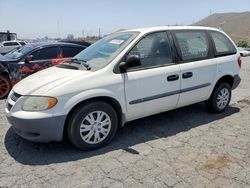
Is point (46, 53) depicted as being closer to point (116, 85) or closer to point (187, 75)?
point (116, 85)

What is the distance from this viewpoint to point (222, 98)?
5.34 m

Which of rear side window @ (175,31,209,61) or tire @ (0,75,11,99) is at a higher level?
rear side window @ (175,31,209,61)

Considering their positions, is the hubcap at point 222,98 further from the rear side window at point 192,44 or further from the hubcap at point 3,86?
the hubcap at point 3,86

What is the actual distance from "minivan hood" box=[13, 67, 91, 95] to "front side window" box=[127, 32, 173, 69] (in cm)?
89

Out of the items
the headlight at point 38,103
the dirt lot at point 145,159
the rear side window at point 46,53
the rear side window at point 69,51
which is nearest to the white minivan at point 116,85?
the headlight at point 38,103

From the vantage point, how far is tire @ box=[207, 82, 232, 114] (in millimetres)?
5184

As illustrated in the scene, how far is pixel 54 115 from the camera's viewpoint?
3.39m

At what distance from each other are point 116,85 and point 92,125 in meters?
0.64

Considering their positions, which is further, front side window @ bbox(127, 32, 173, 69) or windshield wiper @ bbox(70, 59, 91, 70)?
front side window @ bbox(127, 32, 173, 69)

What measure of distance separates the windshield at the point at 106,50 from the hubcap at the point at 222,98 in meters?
2.20

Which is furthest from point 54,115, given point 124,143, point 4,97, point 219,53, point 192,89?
point 4,97

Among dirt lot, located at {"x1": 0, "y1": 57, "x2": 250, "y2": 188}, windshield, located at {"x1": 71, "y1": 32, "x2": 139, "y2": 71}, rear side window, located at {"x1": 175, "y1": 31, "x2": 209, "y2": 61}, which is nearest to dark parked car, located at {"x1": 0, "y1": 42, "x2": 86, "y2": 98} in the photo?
dirt lot, located at {"x1": 0, "y1": 57, "x2": 250, "y2": 188}

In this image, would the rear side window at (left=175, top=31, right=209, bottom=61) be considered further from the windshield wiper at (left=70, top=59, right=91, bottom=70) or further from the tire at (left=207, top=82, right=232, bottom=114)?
the windshield wiper at (left=70, top=59, right=91, bottom=70)

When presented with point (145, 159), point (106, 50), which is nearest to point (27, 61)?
point (106, 50)
